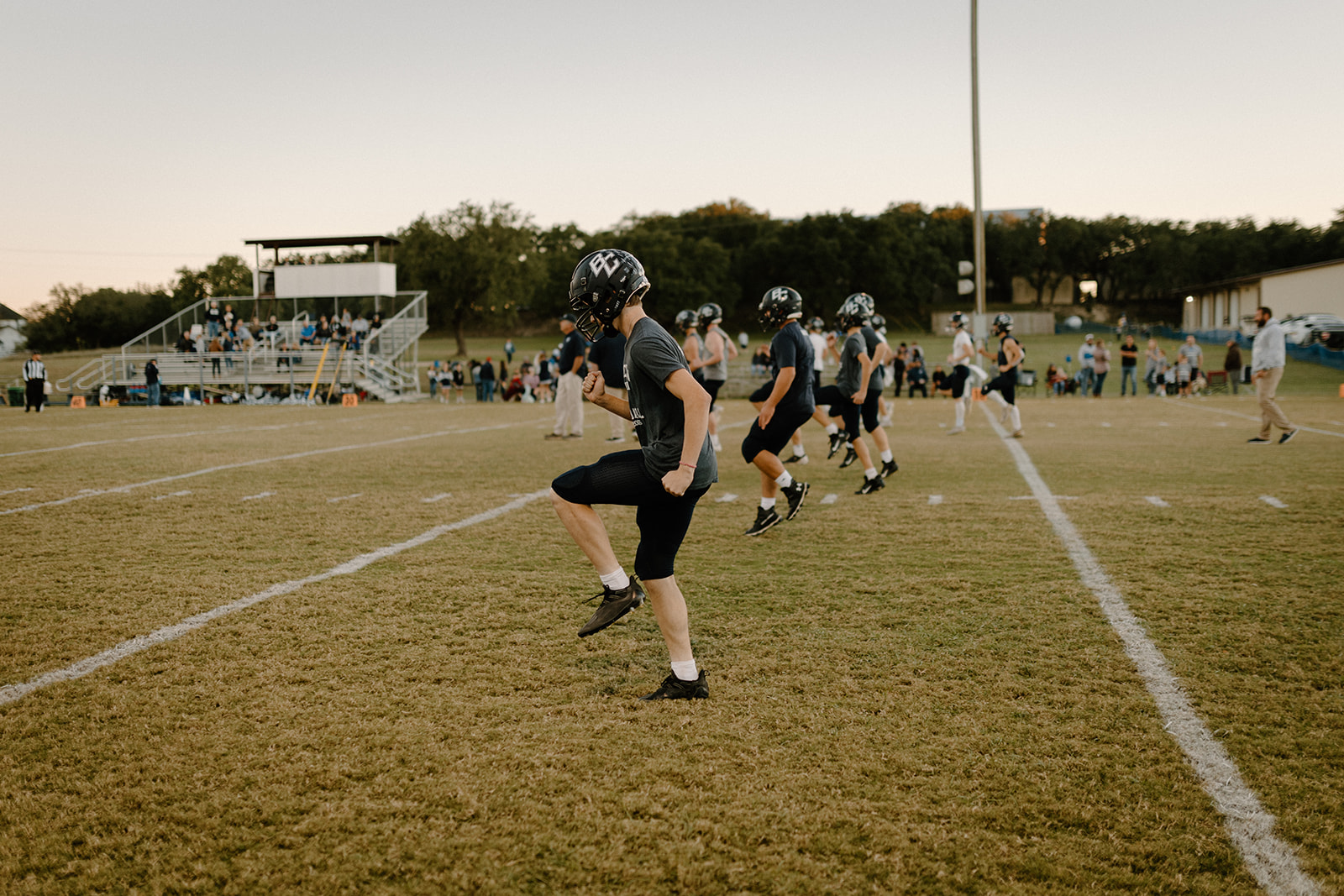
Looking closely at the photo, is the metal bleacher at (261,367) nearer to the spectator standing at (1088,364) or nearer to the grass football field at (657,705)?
the spectator standing at (1088,364)

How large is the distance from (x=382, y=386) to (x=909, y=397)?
18.1m

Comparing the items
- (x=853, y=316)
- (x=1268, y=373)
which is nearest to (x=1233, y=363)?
(x=1268, y=373)

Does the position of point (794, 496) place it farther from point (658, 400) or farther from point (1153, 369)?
point (1153, 369)

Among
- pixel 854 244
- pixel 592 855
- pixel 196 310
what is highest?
pixel 854 244

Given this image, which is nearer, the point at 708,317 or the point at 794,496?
the point at 794,496

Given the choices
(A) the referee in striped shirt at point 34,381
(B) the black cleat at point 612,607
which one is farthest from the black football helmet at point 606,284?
(A) the referee in striped shirt at point 34,381

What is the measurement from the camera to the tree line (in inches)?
2746

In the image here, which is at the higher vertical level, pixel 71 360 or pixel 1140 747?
pixel 71 360

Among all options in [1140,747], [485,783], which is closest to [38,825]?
[485,783]

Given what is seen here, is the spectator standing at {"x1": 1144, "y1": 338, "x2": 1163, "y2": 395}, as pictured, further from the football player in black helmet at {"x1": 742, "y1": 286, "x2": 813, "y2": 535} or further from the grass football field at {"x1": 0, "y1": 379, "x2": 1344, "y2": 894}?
the football player in black helmet at {"x1": 742, "y1": 286, "x2": 813, "y2": 535}

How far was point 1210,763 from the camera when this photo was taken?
3400mm

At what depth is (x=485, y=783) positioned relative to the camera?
10.7 ft

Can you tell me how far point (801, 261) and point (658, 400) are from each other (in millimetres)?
86219

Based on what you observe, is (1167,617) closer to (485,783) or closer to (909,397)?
(485,783)
